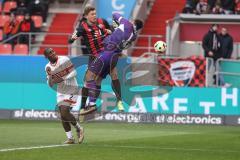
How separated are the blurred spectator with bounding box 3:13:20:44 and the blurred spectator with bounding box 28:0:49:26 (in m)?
A: 1.02

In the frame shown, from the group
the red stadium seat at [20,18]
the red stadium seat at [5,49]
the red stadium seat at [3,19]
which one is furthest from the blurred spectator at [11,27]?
the red stadium seat at [3,19]

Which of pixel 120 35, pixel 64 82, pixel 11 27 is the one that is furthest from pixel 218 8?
pixel 64 82

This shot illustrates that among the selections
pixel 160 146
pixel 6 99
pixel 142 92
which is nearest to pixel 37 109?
pixel 6 99

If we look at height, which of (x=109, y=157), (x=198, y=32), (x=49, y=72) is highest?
(x=198, y=32)

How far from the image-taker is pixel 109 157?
15023 millimetres

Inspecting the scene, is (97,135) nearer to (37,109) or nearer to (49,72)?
(49,72)

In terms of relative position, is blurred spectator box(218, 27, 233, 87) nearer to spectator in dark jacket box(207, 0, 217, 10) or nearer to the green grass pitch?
spectator in dark jacket box(207, 0, 217, 10)

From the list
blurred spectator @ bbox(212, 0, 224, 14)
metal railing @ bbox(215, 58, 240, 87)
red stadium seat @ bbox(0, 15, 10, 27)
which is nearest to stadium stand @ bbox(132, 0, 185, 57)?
blurred spectator @ bbox(212, 0, 224, 14)

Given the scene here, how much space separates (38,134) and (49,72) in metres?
3.26

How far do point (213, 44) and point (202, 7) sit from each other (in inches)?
→ 137

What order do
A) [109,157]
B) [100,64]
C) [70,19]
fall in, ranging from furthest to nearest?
[70,19] < [100,64] < [109,157]

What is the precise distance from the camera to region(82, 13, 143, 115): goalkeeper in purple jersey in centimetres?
1981

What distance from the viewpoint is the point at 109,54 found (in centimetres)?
2014

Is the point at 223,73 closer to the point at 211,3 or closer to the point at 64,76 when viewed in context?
the point at 211,3
